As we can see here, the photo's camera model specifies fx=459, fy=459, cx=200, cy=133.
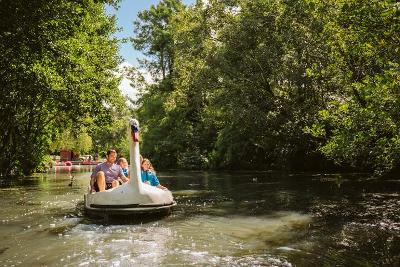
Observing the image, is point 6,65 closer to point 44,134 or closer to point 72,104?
point 72,104

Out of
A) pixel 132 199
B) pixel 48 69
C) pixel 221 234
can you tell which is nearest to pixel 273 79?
pixel 48 69

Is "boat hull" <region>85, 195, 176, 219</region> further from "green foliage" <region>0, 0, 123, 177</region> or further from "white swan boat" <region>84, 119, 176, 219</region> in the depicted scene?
"green foliage" <region>0, 0, 123, 177</region>

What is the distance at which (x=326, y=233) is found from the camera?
989cm

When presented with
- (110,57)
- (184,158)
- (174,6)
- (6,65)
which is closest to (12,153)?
(110,57)

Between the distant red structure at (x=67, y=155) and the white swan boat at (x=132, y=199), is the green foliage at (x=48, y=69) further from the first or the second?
the distant red structure at (x=67, y=155)

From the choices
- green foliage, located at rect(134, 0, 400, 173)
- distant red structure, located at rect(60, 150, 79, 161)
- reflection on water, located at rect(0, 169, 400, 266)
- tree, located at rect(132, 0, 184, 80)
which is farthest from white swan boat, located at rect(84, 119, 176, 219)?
distant red structure, located at rect(60, 150, 79, 161)

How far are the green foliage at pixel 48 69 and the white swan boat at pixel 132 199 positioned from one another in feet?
17.7

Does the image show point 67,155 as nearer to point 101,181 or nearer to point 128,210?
point 101,181

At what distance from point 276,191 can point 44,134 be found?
70.9 ft

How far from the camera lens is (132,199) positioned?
Result: 11.4 meters

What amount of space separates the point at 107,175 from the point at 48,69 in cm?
609

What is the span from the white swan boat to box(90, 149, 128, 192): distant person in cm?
102

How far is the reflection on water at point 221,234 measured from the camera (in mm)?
7688

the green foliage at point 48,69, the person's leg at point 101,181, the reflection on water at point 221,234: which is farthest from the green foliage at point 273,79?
the person's leg at point 101,181
